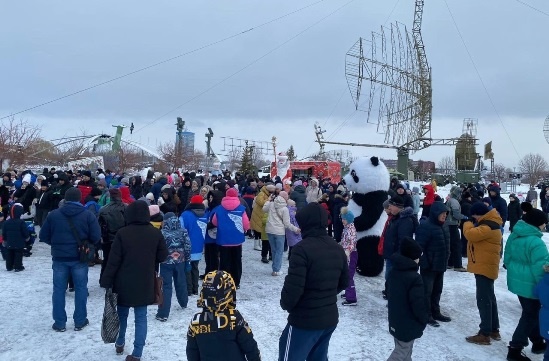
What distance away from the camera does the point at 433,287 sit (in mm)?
5930

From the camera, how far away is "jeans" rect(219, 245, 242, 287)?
22.4 ft

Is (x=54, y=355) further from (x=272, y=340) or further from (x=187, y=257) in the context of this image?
(x=272, y=340)

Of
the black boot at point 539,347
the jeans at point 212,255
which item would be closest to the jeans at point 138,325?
the jeans at point 212,255

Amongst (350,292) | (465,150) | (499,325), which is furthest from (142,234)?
(465,150)

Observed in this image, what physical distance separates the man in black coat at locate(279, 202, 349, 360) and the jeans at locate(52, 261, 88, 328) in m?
2.89

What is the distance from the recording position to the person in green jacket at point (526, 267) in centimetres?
442

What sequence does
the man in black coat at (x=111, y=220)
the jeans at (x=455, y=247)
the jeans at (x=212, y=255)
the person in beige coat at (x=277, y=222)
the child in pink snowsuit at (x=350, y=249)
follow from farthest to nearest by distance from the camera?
the jeans at (x=455, y=247) < the person in beige coat at (x=277, y=222) < the jeans at (x=212, y=255) < the man in black coat at (x=111, y=220) < the child in pink snowsuit at (x=350, y=249)

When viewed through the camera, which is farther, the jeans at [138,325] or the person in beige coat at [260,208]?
the person in beige coat at [260,208]

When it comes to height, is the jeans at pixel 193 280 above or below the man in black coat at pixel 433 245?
below

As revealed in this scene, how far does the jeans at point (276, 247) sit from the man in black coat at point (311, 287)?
4.46 meters

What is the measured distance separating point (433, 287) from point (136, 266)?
4.04m

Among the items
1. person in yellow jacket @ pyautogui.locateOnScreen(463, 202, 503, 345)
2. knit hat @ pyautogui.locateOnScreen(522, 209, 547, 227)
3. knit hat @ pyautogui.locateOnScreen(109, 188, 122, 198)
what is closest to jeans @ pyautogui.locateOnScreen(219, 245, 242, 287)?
knit hat @ pyautogui.locateOnScreen(109, 188, 122, 198)

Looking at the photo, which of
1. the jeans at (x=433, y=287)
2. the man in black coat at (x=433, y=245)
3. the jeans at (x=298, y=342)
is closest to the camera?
the jeans at (x=298, y=342)

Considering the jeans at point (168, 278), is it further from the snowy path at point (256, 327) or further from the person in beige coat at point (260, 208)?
the person in beige coat at point (260, 208)
